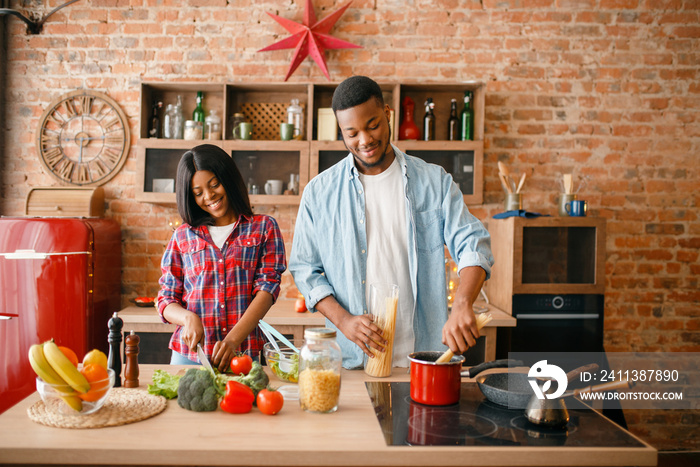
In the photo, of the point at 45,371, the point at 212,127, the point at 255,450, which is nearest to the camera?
the point at 255,450

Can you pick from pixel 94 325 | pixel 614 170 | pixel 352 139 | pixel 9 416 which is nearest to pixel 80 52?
pixel 94 325

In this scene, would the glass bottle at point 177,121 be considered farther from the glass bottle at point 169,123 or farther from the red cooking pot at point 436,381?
the red cooking pot at point 436,381

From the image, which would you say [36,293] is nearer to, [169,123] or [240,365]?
[169,123]

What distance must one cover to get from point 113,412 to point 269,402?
36 cm

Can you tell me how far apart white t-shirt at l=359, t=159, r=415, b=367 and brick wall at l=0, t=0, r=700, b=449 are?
1.74 meters

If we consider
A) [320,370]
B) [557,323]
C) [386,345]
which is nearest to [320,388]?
[320,370]

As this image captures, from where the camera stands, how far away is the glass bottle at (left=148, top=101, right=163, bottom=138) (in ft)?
10.5

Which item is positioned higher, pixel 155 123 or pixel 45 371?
pixel 155 123

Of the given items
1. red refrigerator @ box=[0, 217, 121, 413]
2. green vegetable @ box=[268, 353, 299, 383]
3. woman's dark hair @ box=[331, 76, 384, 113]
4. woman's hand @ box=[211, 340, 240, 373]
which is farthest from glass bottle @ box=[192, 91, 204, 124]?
green vegetable @ box=[268, 353, 299, 383]

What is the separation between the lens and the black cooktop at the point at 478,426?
106 centimetres

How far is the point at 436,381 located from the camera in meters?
1.25

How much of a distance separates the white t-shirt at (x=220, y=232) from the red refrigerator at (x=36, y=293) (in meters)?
1.37

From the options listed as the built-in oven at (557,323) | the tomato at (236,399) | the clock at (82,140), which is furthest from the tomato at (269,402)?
the clock at (82,140)

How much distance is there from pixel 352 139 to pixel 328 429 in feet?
2.98
